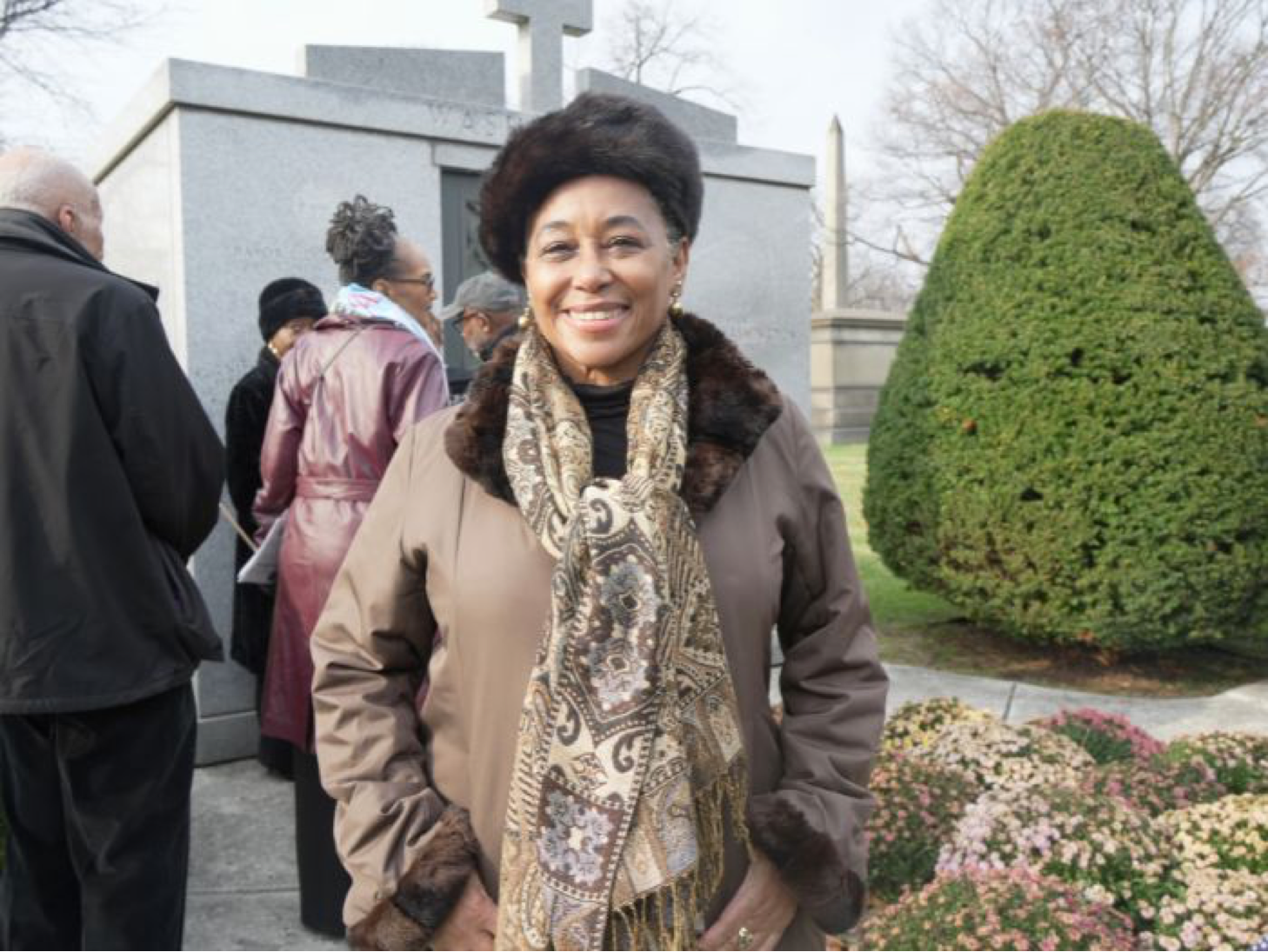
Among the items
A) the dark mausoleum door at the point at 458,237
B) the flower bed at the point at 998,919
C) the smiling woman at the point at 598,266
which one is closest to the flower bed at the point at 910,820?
the flower bed at the point at 998,919

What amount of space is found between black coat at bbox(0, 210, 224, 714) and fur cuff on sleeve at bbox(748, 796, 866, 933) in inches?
72.2

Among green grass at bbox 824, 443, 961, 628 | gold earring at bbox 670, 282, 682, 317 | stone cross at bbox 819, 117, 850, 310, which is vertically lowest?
green grass at bbox 824, 443, 961, 628

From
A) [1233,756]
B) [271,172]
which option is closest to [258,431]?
[271,172]

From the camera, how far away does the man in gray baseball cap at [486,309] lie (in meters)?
4.68

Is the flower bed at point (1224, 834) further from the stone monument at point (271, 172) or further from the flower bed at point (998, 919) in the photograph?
the stone monument at point (271, 172)

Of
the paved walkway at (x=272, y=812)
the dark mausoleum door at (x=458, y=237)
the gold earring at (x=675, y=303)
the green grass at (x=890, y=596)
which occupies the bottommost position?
the paved walkway at (x=272, y=812)

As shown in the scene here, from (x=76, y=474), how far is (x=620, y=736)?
1.85 metres

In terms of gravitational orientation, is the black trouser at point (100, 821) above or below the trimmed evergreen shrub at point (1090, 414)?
below

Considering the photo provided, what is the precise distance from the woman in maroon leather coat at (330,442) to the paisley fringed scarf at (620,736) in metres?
1.83

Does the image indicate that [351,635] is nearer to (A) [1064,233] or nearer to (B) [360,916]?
(B) [360,916]

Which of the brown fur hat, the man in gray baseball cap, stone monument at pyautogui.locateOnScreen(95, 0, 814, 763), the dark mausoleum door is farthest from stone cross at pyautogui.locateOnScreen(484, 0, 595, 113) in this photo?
the brown fur hat

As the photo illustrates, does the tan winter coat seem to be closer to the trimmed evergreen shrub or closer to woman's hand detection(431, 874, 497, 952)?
woman's hand detection(431, 874, 497, 952)

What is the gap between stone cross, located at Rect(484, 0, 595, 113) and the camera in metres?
5.67

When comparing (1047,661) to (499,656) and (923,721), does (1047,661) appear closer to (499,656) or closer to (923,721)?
(923,721)
